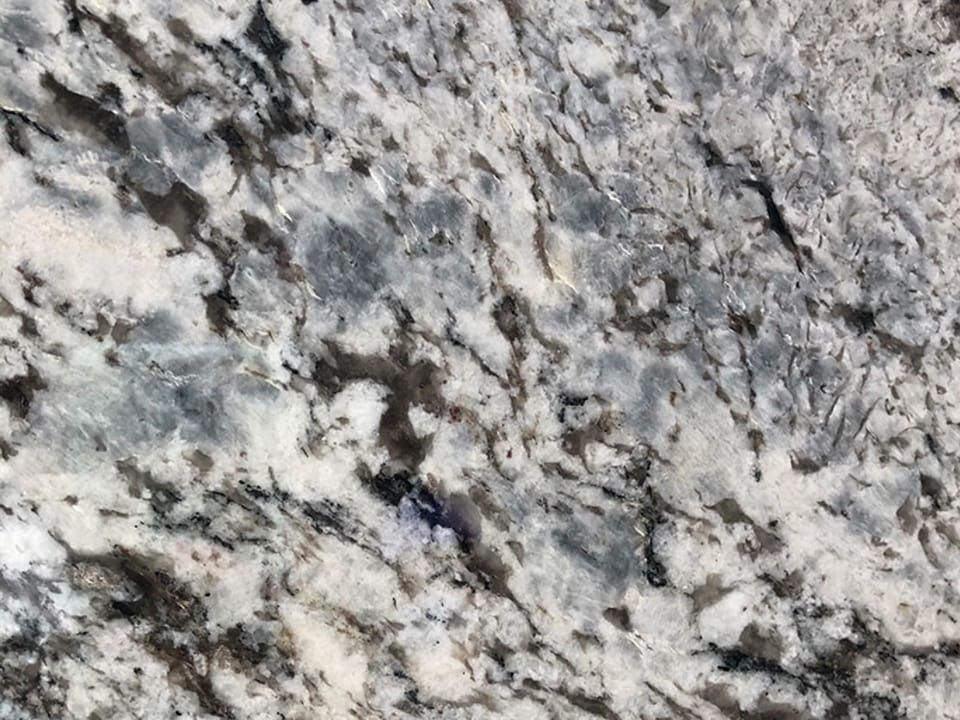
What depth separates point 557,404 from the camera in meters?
2.14

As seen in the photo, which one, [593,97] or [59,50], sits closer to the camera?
[59,50]

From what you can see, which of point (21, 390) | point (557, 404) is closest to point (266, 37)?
point (21, 390)

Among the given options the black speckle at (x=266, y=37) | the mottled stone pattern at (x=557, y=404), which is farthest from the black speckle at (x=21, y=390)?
the black speckle at (x=266, y=37)

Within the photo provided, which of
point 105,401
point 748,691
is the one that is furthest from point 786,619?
point 105,401

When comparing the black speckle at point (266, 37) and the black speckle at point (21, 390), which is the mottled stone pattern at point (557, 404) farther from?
the black speckle at point (21, 390)

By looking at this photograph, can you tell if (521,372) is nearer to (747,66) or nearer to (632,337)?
(632,337)

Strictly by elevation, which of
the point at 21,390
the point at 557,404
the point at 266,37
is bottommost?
the point at 21,390

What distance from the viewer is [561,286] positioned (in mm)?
2127

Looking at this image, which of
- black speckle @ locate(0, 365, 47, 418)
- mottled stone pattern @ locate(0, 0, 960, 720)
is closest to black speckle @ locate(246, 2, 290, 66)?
mottled stone pattern @ locate(0, 0, 960, 720)

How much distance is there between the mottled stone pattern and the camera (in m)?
2.07

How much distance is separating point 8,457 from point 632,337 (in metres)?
1.42

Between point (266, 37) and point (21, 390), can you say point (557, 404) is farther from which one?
point (21, 390)

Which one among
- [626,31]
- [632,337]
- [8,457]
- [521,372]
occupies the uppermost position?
[626,31]

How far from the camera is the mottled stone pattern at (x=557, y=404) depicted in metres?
2.07
